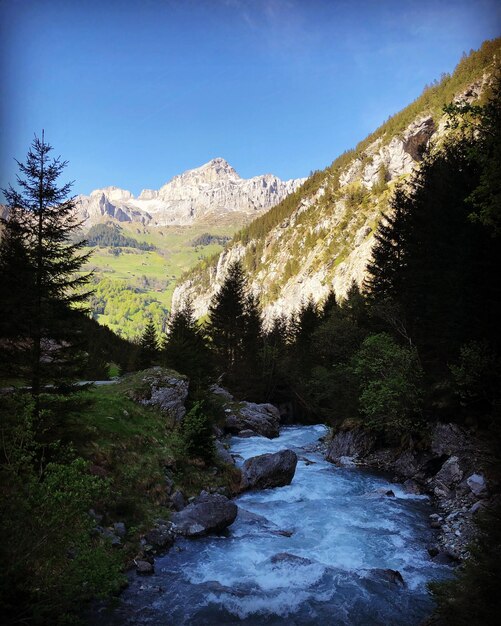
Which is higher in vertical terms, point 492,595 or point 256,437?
point 492,595

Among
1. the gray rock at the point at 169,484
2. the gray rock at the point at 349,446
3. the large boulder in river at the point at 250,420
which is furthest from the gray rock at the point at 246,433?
the gray rock at the point at 169,484

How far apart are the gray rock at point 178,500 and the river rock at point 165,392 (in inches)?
310

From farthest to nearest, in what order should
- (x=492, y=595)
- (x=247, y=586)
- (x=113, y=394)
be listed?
(x=113, y=394), (x=247, y=586), (x=492, y=595)

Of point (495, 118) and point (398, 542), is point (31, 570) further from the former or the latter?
point (495, 118)

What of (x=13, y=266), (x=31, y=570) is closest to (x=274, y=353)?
(x=13, y=266)

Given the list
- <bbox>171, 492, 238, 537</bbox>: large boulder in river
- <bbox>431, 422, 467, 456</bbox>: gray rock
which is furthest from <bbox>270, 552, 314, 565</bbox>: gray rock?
<bbox>431, 422, 467, 456</bbox>: gray rock

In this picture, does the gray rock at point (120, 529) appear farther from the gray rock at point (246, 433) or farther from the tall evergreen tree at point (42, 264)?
the gray rock at point (246, 433)

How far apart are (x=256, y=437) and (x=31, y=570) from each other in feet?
102

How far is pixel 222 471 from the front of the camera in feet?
72.7

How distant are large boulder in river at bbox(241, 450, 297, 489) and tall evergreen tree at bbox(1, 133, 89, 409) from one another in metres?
12.5

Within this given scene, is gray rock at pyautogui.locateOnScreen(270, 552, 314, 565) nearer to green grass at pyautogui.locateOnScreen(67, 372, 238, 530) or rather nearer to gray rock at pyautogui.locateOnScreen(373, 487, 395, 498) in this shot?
green grass at pyautogui.locateOnScreen(67, 372, 238, 530)

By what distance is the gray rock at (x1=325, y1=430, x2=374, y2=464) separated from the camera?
29.4 metres

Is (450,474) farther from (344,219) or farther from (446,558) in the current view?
(344,219)

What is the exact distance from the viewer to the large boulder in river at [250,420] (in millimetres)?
39250
